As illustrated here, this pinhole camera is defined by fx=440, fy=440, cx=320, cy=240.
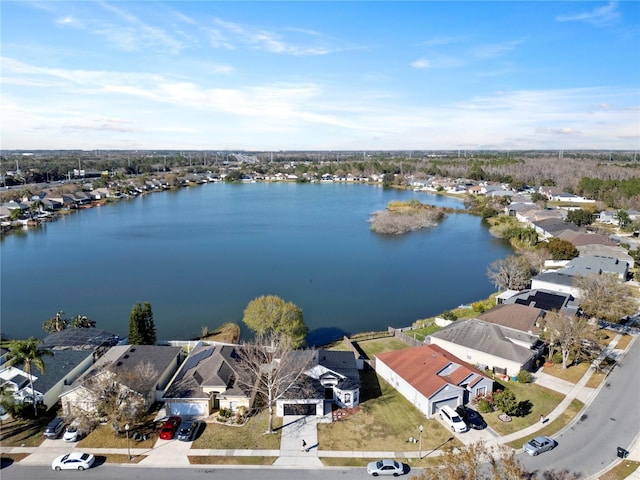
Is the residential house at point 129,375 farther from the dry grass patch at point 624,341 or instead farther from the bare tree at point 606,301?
the dry grass patch at point 624,341

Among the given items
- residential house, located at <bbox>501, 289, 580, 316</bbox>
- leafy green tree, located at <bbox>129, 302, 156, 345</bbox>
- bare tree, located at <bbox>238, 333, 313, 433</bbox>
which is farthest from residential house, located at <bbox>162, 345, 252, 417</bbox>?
residential house, located at <bbox>501, 289, 580, 316</bbox>

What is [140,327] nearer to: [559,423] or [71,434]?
[71,434]

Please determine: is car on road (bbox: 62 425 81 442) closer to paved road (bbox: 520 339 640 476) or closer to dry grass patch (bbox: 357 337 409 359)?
dry grass patch (bbox: 357 337 409 359)

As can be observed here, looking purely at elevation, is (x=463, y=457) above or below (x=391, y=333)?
above

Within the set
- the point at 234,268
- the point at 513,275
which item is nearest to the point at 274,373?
the point at 513,275

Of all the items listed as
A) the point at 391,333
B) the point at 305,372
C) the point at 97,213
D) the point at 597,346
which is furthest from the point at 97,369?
the point at 97,213

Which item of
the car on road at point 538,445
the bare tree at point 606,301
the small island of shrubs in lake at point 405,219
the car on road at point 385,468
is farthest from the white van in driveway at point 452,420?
the small island of shrubs in lake at point 405,219

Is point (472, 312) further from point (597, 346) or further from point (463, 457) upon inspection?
point (463, 457)
